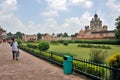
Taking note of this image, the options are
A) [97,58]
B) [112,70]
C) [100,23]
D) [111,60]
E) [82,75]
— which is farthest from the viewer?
[100,23]

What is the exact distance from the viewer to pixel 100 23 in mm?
109500

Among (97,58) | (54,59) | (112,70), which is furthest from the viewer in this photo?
(54,59)

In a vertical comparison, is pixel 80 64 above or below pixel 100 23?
below

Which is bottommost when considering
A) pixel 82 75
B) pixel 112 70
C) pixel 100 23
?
pixel 82 75

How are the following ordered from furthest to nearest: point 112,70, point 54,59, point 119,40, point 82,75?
point 119,40 → point 54,59 → point 82,75 → point 112,70

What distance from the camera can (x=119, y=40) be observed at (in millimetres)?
48938

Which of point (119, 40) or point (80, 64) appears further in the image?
point (119, 40)

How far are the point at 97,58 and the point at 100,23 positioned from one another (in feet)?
323

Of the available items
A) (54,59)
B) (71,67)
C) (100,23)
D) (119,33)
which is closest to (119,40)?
(119,33)

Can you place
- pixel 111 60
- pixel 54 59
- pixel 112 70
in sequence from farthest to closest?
1. pixel 54 59
2. pixel 111 60
3. pixel 112 70

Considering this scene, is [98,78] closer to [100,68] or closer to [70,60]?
[100,68]

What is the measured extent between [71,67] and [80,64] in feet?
1.83

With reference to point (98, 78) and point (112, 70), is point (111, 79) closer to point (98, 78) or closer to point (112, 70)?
point (112, 70)

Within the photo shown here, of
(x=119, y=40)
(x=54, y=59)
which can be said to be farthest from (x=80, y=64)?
(x=119, y=40)
